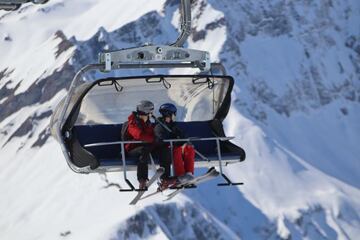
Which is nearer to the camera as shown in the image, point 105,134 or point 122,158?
point 122,158

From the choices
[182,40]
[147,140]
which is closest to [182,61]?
[182,40]

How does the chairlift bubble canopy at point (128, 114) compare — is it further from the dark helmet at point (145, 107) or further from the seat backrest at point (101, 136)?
the dark helmet at point (145, 107)

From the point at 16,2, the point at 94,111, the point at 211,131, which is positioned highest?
the point at 16,2

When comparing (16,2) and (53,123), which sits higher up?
(16,2)

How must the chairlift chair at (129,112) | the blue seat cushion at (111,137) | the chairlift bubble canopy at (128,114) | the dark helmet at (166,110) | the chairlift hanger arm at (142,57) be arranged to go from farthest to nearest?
1. the blue seat cushion at (111,137)
2. the dark helmet at (166,110)
3. the chairlift bubble canopy at (128,114)
4. the chairlift chair at (129,112)
5. the chairlift hanger arm at (142,57)

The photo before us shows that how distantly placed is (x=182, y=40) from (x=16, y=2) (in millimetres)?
4023

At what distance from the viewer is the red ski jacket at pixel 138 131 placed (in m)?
28.9

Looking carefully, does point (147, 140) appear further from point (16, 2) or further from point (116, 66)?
point (16, 2)

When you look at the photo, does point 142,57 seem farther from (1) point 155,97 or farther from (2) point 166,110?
(1) point 155,97

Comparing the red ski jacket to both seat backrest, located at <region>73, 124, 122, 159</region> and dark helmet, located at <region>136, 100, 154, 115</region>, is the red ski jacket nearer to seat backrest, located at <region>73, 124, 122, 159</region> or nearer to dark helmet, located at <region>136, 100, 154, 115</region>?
dark helmet, located at <region>136, 100, 154, 115</region>

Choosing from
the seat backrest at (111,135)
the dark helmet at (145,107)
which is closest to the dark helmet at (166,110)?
the dark helmet at (145,107)

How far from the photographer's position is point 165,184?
95.7 feet

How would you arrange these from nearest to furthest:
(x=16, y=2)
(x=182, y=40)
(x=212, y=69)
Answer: (x=16, y=2) → (x=182, y=40) → (x=212, y=69)

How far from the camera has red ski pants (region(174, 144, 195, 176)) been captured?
29.2 metres
